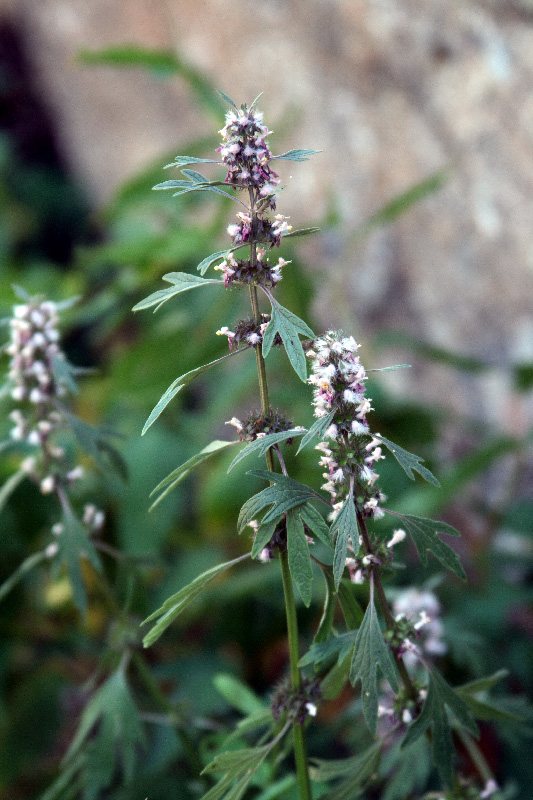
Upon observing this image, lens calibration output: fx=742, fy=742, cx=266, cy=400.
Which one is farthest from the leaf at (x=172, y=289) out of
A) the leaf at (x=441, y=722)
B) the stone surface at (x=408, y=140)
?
the stone surface at (x=408, y=140)

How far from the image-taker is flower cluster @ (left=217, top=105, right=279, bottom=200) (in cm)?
47

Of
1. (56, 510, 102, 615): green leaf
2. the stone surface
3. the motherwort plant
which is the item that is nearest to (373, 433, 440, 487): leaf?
the motherwort plant

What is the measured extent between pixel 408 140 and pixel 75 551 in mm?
1314

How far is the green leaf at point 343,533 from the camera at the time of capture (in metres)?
0.44

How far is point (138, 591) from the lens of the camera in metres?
0.79

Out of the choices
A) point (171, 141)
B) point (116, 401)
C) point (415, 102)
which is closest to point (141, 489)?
point (116, 401)

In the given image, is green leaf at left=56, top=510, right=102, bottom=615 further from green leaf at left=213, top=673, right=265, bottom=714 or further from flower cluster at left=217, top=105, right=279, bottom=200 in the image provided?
flower cluster at left=217, top=105, right=279, bottom=200

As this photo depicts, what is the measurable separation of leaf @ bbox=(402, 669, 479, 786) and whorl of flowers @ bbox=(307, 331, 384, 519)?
0.14 m

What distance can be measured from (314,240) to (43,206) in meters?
1.14

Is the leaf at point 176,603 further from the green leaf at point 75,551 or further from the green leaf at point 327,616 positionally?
the green leaf at point 75,551

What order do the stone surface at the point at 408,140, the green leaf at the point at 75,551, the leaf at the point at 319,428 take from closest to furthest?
the leaf at the point at 319,428, the green leaf at the point at 75,551, the stone surface at the point at 408,140

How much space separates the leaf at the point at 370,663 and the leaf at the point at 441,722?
0.05 metres

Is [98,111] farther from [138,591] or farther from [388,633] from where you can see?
[388,633]

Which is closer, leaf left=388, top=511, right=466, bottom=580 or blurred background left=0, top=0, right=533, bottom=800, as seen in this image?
leaf left=388, top=511, right=466, bottom=580
